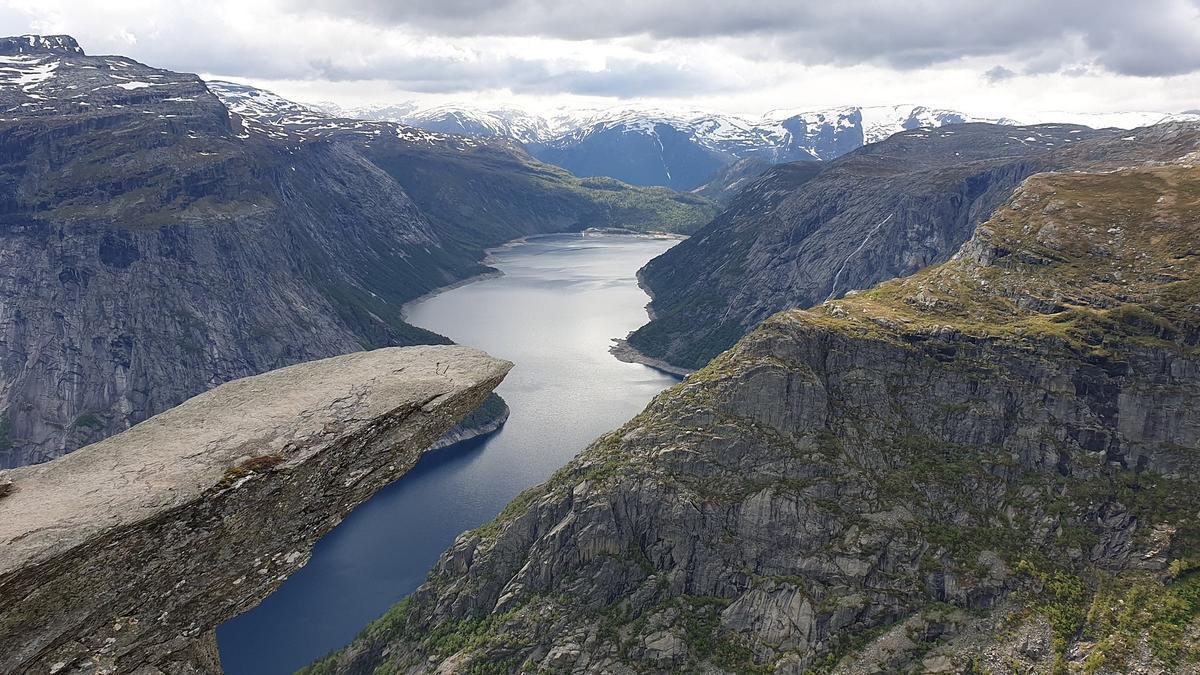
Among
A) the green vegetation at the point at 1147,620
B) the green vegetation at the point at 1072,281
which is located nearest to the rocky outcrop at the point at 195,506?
the green vegetation at the point at 1147,620

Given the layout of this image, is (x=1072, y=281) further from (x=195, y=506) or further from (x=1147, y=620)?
(x=195, y=506)

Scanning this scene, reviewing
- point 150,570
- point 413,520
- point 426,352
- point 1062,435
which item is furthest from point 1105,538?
point 413,520

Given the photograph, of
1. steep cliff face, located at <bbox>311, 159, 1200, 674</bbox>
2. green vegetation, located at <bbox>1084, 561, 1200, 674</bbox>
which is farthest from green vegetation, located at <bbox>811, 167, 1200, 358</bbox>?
green vegetation, located at <bbox>1084, 561, 1200, 674</bbox>

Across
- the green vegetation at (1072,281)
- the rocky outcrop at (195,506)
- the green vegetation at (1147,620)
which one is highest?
the rocky outcrop at (195,506)

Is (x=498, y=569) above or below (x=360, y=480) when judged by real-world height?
below

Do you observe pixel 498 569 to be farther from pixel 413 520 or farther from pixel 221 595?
pixel 221 595

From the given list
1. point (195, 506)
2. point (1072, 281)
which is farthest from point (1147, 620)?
point (195, 506)

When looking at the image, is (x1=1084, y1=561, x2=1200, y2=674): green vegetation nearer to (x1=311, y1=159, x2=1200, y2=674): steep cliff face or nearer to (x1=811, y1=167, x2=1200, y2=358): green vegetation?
(x1=311, y1=159, x2=1200, y2=674): steep cliff face

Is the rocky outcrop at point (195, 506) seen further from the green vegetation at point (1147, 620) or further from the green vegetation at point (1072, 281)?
the green vegetation at point (1072, 281)
